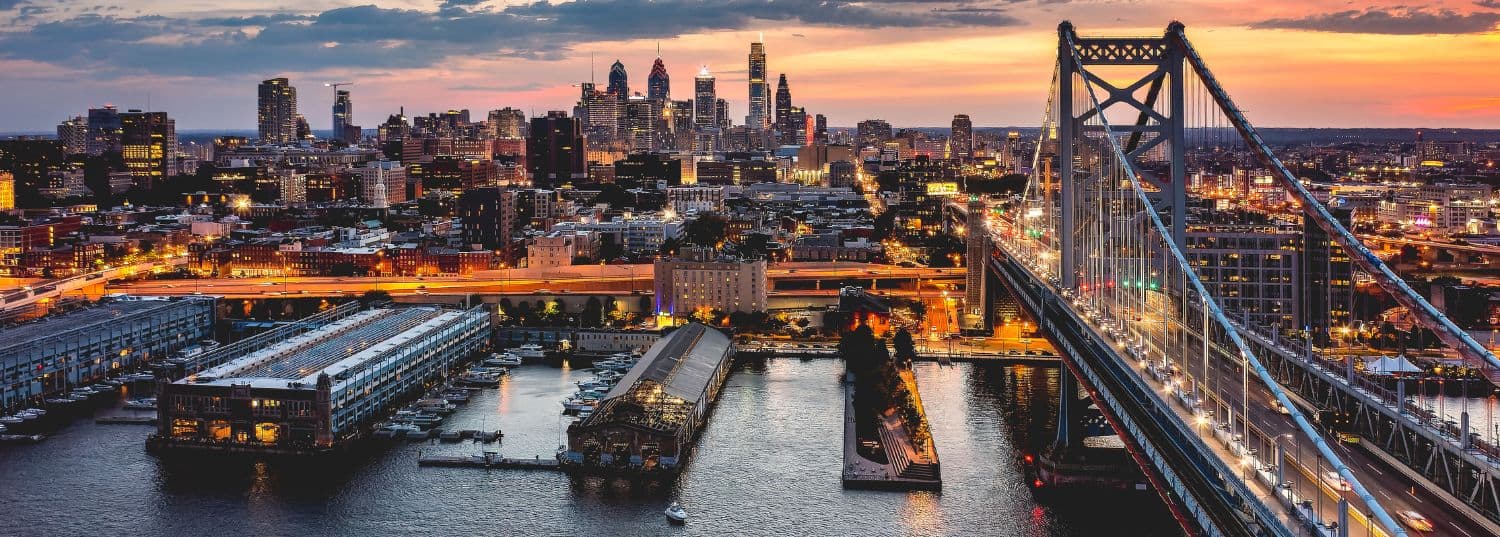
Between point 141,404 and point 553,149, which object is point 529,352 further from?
point 553,149

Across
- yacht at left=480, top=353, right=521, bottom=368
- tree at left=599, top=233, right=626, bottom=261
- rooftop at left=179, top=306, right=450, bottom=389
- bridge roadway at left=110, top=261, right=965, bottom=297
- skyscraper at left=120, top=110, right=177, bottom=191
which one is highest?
Result: skyscraper at left=120, top=110, right=177, bottom=191

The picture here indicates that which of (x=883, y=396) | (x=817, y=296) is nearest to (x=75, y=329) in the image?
(x=883, y=396)

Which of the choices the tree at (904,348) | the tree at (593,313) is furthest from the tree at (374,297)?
the tree at (904,348)

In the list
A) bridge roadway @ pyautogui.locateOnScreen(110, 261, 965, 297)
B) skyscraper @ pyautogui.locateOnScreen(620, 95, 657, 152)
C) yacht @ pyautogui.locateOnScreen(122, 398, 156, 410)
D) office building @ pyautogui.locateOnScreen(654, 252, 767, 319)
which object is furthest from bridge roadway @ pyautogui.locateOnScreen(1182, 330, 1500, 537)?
skyscraper @ pyautogui.locateOnScreen(620, 95, 657, 152)

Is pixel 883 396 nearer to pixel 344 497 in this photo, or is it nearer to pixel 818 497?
pixel 818 497

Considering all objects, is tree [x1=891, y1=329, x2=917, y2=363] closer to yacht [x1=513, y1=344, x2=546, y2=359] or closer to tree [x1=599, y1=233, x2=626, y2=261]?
yacht [x1=513, y1=344, x2=546, y2=359]
